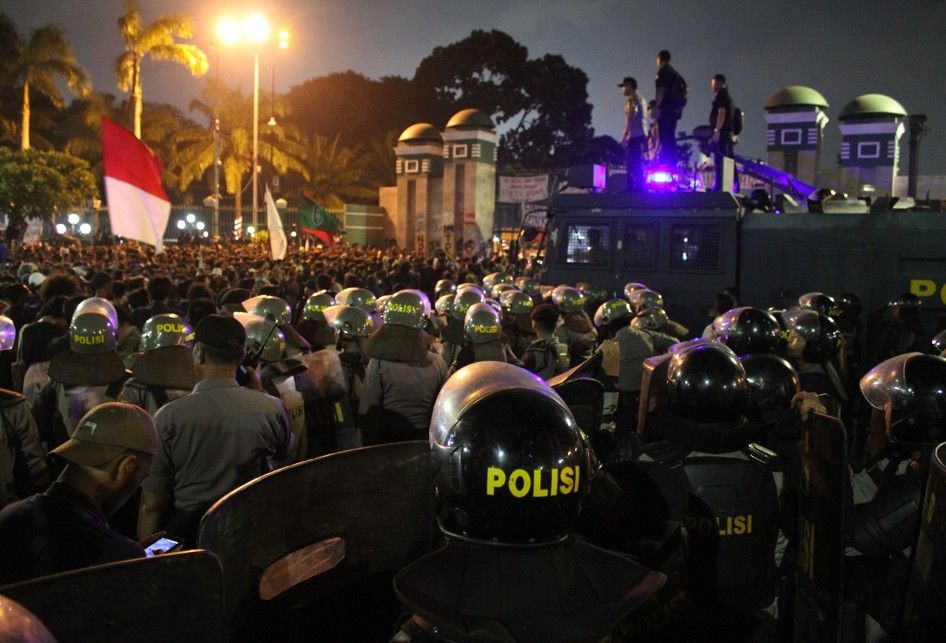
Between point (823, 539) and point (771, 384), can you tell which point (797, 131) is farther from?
point (823, 539)

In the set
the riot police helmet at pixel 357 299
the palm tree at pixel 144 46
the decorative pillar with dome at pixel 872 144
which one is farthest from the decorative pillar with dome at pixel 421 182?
the riot police helmet at pixel 357 299

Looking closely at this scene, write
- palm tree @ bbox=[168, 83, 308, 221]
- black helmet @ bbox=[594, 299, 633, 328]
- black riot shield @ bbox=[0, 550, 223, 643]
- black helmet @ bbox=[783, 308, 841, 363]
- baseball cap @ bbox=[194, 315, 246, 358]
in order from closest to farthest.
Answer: black riot shield @ bbox=[0, 550, 223, 643] → baseball cap @ bbox=[194, 315, 246, 358] → black helmet @ bbox=[783, 308, 841, 363] → black helmet @ bbox=[594, 299, 633, 328] → palm tree @ bbox=[168, 83, 308, 221]

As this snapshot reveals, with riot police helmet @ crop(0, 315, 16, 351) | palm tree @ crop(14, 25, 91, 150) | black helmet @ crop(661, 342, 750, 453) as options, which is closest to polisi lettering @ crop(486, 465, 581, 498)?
black helmet @ crop(661, 342, 750, 453)

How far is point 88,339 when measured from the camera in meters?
5.83

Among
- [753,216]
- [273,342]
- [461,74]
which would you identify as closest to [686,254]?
[753,216]

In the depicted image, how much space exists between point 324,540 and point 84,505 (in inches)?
40.9

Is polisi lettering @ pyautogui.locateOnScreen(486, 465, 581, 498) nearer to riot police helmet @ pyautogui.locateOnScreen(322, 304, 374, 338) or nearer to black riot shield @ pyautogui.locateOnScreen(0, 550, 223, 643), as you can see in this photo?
black riot shield @ pyautogui.locateOnScreen(0, 550, 223, 643)

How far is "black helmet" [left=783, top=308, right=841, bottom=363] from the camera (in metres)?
6.60

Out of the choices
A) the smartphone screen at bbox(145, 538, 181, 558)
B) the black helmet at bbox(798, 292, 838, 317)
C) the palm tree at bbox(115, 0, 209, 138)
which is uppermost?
the palm tree at bbox(115, 0, 209, 138)

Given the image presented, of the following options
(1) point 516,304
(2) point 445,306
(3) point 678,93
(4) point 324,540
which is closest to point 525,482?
(4) point 324,540

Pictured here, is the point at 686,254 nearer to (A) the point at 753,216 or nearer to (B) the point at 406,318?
(A) the point at 753,216

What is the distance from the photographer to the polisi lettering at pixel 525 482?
88.4 inches

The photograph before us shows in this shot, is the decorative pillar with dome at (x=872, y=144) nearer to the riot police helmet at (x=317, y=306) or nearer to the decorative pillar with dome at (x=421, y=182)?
the decorative pillar with dome at (x=421, y=182)

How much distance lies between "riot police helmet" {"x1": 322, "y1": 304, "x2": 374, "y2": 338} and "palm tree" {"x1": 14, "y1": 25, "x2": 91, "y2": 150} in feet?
147
